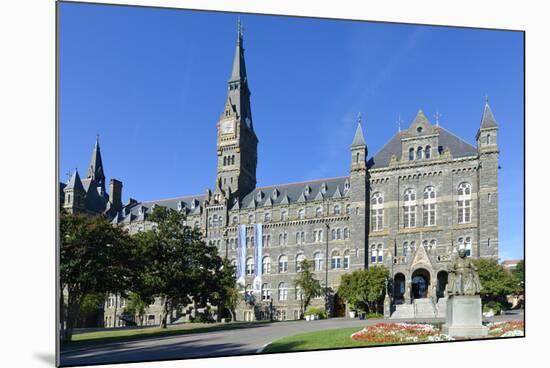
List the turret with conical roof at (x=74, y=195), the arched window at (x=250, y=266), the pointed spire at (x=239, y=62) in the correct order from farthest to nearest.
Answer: the arched window at (x=250, y=266) < the turret with conical roof at (x=74, y=195) < the pointed spire at (x=239, y=62)

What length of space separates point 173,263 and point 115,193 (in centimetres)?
439

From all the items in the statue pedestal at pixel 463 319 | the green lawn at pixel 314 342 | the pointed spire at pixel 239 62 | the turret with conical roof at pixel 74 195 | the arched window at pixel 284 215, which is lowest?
the green lawn at pixel 314 342

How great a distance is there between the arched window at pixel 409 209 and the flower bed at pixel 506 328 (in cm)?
1386

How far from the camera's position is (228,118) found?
39531mm

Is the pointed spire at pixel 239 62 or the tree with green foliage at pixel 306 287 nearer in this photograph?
the pointed spire at pixel 239 62

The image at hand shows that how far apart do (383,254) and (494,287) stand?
892cm

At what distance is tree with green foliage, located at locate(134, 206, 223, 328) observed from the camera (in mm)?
26922

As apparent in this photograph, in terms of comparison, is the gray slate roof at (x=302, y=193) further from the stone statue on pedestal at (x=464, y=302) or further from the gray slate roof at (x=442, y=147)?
the stone statue on pedestal at (x=464, y=302)

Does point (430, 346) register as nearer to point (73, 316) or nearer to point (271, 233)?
point (73, 316)

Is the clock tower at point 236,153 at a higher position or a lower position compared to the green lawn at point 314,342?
higher

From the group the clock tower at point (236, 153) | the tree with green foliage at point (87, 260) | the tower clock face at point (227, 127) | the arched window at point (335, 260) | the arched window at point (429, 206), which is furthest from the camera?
the tower clock face at point (227, 127)

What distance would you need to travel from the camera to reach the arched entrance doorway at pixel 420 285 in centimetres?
3528

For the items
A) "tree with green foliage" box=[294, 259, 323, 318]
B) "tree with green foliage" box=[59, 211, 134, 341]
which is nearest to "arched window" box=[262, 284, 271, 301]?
"tree with green foliage" box=[294, 259, 323, 318]

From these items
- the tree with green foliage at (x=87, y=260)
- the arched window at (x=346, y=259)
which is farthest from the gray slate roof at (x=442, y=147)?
the tree with green foliage at (x=87, y=260)
